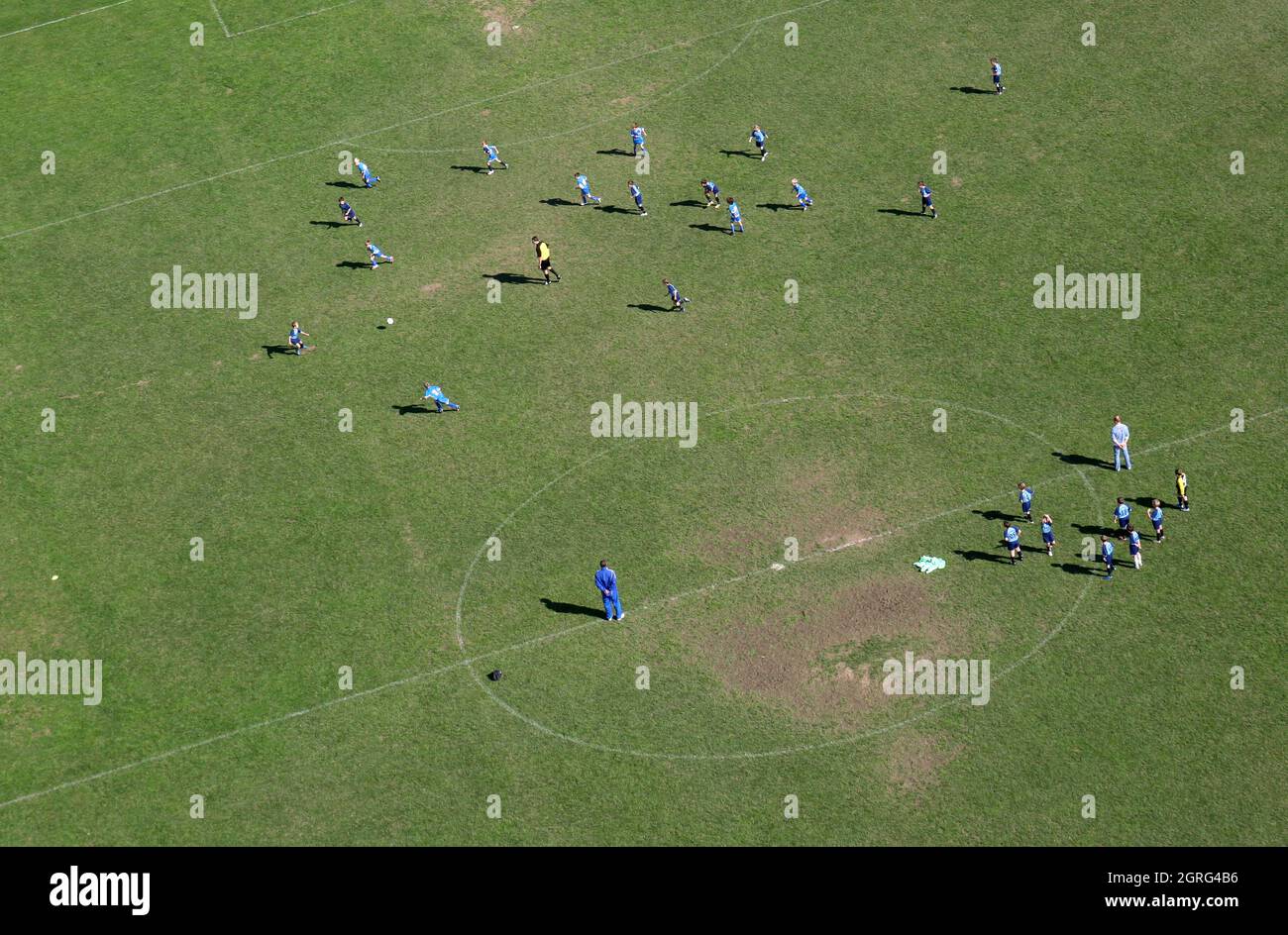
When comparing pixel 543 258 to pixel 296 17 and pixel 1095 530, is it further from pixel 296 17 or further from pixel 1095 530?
pixel 296 17

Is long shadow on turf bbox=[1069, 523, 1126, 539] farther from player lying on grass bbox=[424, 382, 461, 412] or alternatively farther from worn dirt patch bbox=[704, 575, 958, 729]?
player lying on grass bbox=[424, 382, 461, 412]

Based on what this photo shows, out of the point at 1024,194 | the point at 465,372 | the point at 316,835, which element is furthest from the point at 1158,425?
the point at 316,835

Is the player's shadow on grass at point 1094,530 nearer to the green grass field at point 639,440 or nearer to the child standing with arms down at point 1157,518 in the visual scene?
the green grass field at point 639,440

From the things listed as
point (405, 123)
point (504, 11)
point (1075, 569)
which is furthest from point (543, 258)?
point (1075, 569)

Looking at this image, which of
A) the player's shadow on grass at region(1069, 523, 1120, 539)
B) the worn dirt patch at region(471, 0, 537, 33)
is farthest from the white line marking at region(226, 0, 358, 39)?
the player's shadow on grass at region(1069, 523, 1120, 539)

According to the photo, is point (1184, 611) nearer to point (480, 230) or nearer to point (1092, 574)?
point (1092, 574)
